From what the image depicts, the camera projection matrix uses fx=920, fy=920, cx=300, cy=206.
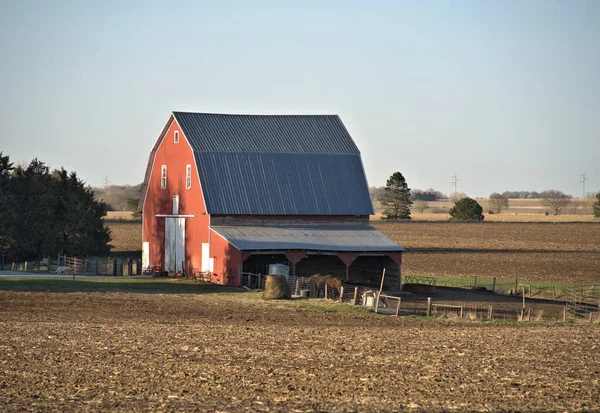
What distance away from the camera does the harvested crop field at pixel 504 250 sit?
56.9m

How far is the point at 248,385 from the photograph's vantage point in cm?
1648

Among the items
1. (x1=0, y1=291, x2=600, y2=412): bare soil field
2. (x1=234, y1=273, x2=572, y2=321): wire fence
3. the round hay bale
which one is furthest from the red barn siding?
(x1=0, y1=291, x2=600, y2=412): bare soil field

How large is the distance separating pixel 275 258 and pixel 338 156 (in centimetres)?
787

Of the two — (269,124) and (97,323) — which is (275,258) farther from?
(97,323)

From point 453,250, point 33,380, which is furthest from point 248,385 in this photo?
point 453,250

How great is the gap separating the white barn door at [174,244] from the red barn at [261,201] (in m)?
0.05

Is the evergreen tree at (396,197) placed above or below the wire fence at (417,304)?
above

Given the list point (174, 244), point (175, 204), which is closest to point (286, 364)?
point (174, 244)

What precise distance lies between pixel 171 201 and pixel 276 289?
48.9 feet

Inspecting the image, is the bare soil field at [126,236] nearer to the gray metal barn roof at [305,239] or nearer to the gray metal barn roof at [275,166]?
the gray metal barn roof at [275,166]

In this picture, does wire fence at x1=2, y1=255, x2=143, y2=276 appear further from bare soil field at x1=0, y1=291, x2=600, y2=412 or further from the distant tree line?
bare soil field at x1=0, y1=291, x2=600, y2=412

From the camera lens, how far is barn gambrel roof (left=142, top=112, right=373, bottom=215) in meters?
47.4

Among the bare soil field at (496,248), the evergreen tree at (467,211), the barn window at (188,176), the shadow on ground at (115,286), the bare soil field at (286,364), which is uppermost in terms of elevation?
the evergreen tree at (467,211)

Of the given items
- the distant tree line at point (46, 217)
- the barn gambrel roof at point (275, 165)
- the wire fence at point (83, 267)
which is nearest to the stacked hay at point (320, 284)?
the barn gambrel roof at point (275, 165)
